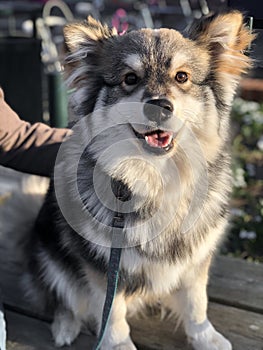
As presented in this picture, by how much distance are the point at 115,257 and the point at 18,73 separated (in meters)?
2.80

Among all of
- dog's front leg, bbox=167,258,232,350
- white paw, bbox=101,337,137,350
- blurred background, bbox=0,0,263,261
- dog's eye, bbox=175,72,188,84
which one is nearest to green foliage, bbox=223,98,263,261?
blurred background, bbox=0,0,263,261

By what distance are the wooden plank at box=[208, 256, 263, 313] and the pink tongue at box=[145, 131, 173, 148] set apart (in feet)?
2.53

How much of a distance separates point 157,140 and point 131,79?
0.71 feet

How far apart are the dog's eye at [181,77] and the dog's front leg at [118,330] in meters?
0.73

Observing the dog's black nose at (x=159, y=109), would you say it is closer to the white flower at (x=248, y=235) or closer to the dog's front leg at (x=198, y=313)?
the dog's front leg at (x=198, y=313)

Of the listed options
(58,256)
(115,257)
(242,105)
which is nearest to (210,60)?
(115,257)

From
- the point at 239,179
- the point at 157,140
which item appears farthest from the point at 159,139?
the point at 239,179

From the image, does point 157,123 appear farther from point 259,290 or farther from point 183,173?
point 259,290

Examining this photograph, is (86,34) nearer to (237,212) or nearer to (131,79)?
(131,79)

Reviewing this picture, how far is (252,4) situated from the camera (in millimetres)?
1599

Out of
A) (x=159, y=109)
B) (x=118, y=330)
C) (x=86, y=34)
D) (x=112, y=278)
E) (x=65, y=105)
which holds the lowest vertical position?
(x=118, y=330)

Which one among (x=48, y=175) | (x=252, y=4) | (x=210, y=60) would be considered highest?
(x=252, y=4)

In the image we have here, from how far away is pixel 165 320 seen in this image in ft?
6.29

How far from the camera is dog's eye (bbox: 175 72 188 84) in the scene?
5.20ft
